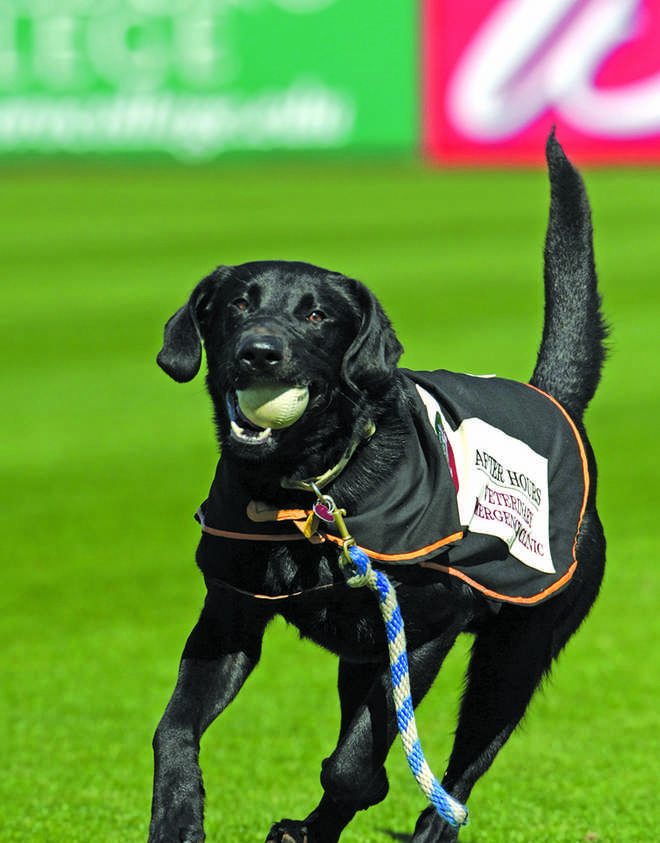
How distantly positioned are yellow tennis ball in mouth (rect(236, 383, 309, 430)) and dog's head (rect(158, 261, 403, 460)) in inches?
0.6

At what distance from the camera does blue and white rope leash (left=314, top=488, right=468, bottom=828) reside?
313 centimetres

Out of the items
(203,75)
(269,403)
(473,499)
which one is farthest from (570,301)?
(203,75)

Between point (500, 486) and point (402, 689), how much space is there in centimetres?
61

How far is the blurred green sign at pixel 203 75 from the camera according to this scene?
24.0 m

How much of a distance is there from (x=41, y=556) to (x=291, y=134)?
18763mm

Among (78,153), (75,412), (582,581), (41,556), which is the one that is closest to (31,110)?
(78,153)

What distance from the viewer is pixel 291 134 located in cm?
2470

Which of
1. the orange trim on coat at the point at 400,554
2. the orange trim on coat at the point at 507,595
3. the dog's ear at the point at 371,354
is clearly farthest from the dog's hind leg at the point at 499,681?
the dog's ear at the point at 371,354

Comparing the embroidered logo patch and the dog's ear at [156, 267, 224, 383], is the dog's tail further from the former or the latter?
the dog's ear at [156, 267, 224, 383]

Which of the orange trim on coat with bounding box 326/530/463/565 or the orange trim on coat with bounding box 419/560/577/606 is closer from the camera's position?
the orange trim on coat with bounding box 326/530/463/565

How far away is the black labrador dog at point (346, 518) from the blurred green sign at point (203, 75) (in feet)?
69.5

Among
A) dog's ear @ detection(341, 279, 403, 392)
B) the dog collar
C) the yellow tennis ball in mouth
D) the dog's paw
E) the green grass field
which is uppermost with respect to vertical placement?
dog's ear @ detection(341, 279, 403, 392)

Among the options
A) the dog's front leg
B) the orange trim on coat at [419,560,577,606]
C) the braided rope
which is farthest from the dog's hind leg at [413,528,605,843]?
the dog's front leg

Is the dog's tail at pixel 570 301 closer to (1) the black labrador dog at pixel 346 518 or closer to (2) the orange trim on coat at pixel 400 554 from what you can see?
(1) the black labrador dog at pixel 346 518
